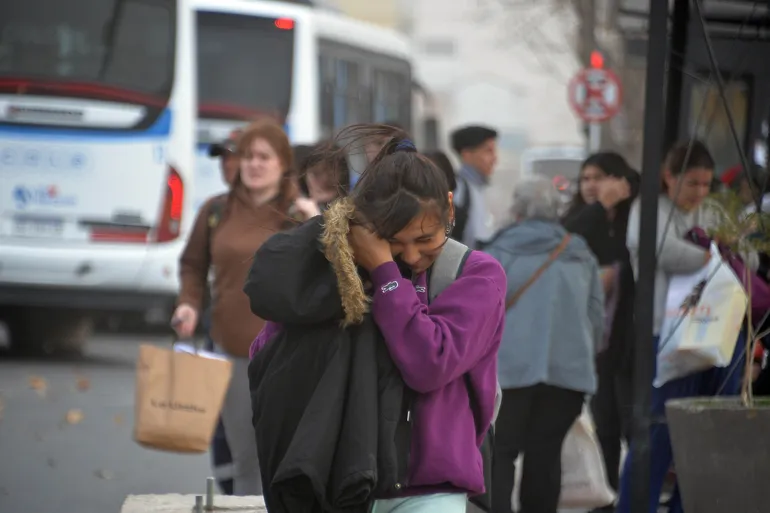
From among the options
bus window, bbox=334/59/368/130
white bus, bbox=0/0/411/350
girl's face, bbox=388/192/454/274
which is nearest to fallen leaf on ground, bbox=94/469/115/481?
white bus, bbox=0/0/411/350

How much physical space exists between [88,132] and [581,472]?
7.98 m

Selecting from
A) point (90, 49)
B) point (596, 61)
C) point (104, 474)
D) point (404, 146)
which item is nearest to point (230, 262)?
point (404, 146)

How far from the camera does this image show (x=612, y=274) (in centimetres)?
794

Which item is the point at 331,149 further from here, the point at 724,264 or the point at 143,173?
the point at 143,173

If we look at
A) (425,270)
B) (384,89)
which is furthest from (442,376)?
(384,89)

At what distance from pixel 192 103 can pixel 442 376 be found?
1134 centimetres

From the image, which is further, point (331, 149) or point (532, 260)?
point (532, 260)

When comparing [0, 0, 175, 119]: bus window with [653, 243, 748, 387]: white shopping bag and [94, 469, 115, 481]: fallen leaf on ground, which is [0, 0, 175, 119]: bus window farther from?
[653, 243, 748, 387]: white shopping bag

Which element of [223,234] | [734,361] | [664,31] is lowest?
[734,361]

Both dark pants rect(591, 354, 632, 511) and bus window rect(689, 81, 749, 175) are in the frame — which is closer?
dark pants rect(591, 354, 632, 511)

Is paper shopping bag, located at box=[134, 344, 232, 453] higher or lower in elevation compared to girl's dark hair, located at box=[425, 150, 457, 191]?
lower

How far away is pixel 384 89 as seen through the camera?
64.4ft

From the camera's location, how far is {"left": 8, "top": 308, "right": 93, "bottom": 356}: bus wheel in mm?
15188

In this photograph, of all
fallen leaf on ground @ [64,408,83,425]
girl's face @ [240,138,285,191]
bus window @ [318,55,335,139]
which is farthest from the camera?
bus window @ [318,55,335,139]
